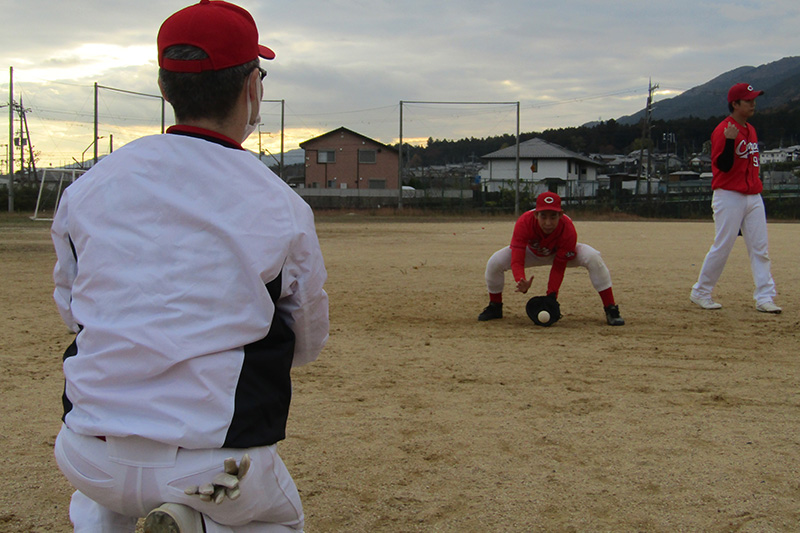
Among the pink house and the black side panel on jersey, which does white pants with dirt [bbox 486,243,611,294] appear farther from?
the pink house

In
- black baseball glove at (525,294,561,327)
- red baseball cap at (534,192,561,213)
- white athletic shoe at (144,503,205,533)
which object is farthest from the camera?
black baseball glove at (525,294,561,327)

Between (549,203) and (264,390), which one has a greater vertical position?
(549,203)

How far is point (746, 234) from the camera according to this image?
24.2 feet

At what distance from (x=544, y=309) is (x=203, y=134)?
17.2ft

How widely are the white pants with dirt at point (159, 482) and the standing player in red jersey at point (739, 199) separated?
6784mm

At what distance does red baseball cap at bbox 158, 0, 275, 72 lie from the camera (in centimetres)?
155

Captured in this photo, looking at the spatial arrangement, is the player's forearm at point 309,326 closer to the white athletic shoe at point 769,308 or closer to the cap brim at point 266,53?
the cap brim at point 266,53

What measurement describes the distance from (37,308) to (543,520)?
642 cm

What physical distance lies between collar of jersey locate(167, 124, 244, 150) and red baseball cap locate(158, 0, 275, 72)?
0.41 ft

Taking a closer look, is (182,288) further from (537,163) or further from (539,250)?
(537,163)

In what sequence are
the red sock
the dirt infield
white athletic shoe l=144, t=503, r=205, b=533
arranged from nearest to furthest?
1. white athletic shoe l=144, t=503, r=205, b=533
2. the dirt infield
3. the red sock

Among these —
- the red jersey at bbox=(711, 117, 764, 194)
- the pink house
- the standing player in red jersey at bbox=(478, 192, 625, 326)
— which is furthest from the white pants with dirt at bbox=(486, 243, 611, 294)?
the pink house

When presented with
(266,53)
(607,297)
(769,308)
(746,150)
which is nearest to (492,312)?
(607,297)

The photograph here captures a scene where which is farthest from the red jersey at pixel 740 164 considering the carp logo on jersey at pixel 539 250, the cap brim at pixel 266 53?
the cap brim at pixel 266 53
